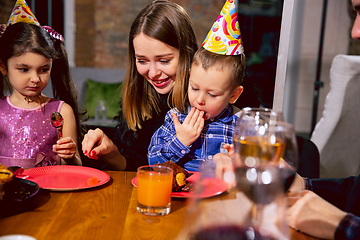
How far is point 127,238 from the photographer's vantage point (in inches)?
25.2

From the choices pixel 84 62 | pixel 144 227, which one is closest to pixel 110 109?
pixel 84 62

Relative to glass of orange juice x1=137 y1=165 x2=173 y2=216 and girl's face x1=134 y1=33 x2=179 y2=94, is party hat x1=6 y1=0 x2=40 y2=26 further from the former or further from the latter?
glass of orange juice x1=137 y1=165 x2=173 y2=216

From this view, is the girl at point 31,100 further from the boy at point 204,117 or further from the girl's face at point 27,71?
the boy at point 204,117

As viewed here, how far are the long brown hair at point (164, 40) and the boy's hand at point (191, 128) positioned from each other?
0.16 metres

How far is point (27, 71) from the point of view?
49.5 inches

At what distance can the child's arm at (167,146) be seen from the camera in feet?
4.09

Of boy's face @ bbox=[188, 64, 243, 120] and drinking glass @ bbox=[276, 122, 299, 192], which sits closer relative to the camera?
drinking glass @ bbox=[276, 122, 299, 192]

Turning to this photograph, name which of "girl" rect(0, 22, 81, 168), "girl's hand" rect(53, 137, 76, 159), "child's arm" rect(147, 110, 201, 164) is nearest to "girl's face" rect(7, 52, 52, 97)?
"girl" rect(0, 22, 81, 168)

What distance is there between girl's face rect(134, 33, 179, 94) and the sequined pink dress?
0.48 meters

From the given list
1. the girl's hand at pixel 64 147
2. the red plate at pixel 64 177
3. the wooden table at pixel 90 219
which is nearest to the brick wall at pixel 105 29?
the girl's hand at pixel 64 147

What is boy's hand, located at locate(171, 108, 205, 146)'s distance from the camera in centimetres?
122

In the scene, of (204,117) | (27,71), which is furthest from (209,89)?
(27,71)

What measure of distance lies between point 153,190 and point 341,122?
5.56 feet

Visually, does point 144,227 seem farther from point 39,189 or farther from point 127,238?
point 39,189
